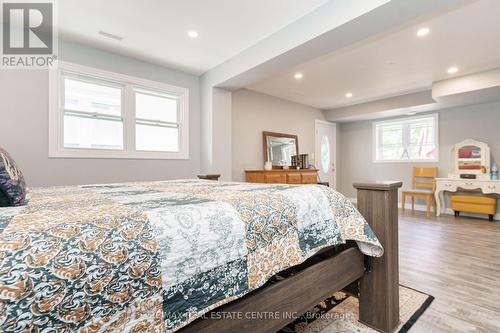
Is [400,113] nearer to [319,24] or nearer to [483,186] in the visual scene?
[483,186]

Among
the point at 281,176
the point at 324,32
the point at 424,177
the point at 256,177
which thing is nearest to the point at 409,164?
the point at 424,177

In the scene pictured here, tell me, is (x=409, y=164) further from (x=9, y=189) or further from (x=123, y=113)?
(x=9, y=189)

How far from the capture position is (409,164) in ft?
18.6

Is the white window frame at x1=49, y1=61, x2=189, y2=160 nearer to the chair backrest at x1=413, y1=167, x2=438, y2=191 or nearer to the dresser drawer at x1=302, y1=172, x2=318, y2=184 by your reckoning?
the dresser drawer at x1=302, y1=172, x2=318, y2=184

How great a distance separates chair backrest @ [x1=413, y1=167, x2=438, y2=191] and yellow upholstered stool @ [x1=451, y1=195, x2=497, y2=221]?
0.50m

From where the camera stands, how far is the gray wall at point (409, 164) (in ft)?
15.2

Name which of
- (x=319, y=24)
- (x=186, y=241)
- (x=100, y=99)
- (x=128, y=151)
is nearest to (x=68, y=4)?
(x=100, y=99)

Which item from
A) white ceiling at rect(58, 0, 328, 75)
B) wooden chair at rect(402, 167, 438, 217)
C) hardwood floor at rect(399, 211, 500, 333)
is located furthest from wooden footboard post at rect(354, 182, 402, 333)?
wooden chair at rect(402, 167, 438, 217)

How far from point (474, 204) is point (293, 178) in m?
3.34

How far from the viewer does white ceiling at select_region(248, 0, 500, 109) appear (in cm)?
260

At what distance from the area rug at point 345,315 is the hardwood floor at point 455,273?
0.18 feet

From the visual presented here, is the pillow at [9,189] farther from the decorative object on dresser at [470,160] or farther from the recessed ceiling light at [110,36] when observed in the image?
the decorative object on dresser at [470,160]

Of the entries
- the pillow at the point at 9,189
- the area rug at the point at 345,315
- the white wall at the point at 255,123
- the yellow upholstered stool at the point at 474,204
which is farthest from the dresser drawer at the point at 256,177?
the yellow upholstered stool at the point at 474,204

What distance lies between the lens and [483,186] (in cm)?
436
